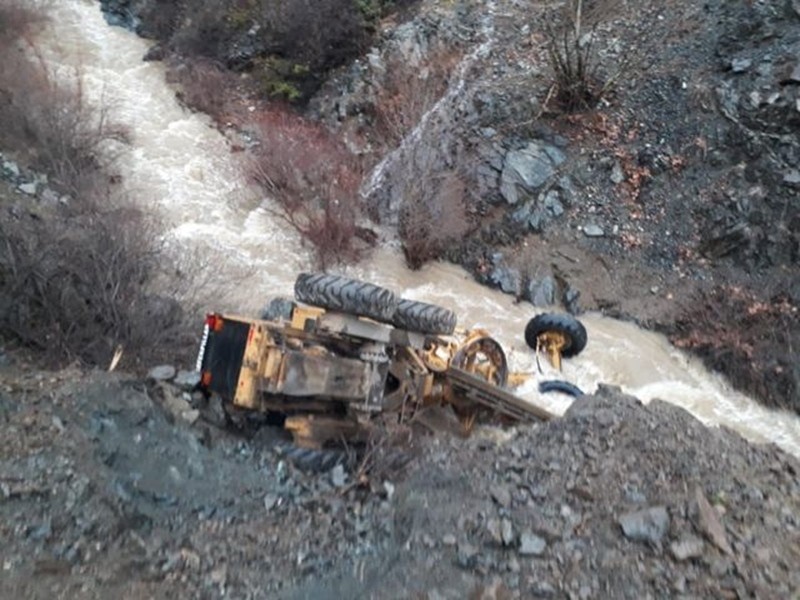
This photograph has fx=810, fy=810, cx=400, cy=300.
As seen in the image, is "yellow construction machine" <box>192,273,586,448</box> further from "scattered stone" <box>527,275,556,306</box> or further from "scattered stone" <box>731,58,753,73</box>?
"scattered stone" <box>731,58,753,73</box>

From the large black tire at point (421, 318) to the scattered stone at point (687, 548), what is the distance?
11.9 ft

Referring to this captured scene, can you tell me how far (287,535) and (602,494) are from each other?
228 centimetres

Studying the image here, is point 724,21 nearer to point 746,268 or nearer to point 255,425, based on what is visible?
point 746,268

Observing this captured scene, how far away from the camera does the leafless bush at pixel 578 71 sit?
16.6 metres

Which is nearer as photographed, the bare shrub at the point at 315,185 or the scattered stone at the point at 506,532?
the scattered stone at the point at 506,532

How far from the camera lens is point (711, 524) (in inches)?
203

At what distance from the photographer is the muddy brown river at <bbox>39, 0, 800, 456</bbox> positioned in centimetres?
1249

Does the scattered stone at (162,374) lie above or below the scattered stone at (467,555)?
below

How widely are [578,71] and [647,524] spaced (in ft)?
43.3

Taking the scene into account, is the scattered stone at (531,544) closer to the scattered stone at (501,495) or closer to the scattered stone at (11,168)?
the scattered stone at (501,495)

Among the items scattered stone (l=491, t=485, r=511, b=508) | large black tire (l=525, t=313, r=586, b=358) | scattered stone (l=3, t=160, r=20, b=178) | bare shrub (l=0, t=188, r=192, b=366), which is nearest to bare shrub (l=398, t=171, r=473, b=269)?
large black tire (l=525, t=313, r=586, b=358)

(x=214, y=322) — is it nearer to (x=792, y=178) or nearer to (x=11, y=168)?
(x=11, y=168)

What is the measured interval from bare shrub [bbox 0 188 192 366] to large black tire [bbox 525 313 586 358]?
527cm

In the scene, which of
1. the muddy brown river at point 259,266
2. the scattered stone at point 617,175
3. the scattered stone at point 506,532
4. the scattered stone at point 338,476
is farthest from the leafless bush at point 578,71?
the scattered stone at point 506,532
